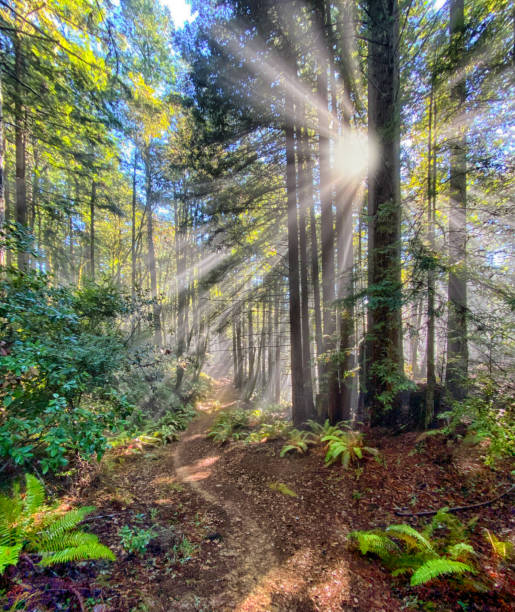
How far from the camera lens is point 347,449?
17.2ft

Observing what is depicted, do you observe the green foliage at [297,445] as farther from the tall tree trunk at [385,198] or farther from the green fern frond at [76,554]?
the green fern frond at [76,554]

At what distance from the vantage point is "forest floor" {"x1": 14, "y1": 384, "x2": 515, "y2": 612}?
2.47m

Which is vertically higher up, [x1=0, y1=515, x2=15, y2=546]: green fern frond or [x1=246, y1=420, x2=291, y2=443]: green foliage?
[x1=0, y1=515, x2=15, y2=546]: green fern frond

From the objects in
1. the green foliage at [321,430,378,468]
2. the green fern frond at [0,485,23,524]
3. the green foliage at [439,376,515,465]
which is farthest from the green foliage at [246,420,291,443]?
the green fern frond at [0,485,23,524]

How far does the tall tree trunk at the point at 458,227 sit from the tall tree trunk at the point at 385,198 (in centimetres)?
87

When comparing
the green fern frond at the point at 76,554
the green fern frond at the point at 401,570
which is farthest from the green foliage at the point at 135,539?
the green fern frond at the point at 401,570

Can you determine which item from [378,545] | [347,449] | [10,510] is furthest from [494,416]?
[10,510]

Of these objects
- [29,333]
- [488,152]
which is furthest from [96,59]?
[488,152]

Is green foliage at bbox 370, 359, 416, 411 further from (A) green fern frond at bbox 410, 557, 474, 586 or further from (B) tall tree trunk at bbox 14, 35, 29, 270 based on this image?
(B) tall tree trunk at bbox 14, 35, 29, 270

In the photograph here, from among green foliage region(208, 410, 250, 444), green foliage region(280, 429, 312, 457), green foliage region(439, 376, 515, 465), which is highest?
green foliage region(439, 376, 515, 465)

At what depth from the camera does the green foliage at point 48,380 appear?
2434 mm

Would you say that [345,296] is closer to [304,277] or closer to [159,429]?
[304,277]

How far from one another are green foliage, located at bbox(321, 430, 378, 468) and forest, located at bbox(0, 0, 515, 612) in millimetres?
51

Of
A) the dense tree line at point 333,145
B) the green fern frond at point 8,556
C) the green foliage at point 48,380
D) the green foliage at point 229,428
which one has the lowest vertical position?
the green foliage at point 229,428
